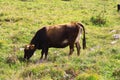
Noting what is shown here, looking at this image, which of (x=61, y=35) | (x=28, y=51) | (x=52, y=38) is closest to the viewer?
(x=28, y=51)

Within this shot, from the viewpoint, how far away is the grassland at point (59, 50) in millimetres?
10969

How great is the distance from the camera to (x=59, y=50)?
15.1 m

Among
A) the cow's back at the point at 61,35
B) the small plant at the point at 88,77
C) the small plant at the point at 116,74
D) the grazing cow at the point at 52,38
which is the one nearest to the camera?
the small plant at the point at 88,77

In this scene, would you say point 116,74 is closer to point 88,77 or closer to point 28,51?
point 88,77

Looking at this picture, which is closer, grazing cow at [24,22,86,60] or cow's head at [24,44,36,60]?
cow's head at [24,44,36,60]

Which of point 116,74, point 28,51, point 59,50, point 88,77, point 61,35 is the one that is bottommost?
point 59,50

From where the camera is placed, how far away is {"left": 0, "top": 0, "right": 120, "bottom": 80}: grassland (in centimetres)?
1097

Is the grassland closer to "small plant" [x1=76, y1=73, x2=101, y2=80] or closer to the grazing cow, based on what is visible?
"small plant" [x1=76, y1=73, x2=101, y2=80]

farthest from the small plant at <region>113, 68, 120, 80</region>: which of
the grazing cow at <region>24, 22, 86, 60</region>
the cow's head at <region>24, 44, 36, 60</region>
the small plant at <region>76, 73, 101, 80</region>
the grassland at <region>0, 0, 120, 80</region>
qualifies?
the cow's head at <region>24, 44, 36, 60</region>

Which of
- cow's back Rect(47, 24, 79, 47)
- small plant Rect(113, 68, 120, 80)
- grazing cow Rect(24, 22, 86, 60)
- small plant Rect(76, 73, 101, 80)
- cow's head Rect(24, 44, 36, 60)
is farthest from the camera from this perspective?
cow's back Rect(47, 24, 79, 47)

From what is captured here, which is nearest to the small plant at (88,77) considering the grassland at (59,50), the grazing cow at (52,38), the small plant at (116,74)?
the grassland at (59,50)

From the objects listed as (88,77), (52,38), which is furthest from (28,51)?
(88,77)

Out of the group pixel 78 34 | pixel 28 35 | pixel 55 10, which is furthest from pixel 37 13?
pixel 78 34

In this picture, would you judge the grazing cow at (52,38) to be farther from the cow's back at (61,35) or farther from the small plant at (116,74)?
the small plant at (116,74)
